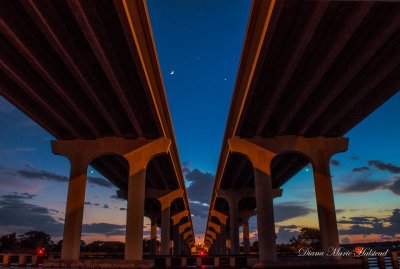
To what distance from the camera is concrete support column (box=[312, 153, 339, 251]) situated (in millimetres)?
26438

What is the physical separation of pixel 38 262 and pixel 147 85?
62.7 ft

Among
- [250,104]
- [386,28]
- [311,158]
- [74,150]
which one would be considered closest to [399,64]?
[386,28]

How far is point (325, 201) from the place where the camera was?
90.0 feet

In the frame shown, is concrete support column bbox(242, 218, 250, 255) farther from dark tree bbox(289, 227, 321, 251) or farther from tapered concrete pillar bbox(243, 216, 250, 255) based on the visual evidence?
dark tree bbox(289, 227, 321, 251)

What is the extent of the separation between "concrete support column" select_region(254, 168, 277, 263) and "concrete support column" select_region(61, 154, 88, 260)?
47.4 feet

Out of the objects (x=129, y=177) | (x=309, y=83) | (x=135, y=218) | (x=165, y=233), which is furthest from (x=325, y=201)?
(x=165, y=233)

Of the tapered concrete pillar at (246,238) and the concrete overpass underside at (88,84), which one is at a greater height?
the concrete overpass underside at (88,84)

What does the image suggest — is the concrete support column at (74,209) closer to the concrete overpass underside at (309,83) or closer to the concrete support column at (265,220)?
the concrete overpass underside at (309,83)

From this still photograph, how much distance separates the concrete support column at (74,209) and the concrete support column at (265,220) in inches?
569

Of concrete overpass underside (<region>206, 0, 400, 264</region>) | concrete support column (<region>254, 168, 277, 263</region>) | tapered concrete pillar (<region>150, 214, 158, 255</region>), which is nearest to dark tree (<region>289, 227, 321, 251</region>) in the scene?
tapered concrete pillar (<region>150, 214, 158, 255</region>)

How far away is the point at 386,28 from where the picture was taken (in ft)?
48.4

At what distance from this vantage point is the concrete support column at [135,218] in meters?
25.5

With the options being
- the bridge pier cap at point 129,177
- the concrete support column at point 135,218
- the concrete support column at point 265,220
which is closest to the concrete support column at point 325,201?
the concrete support column at point 265,220

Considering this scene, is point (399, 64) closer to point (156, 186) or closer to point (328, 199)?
point (328, 199)
